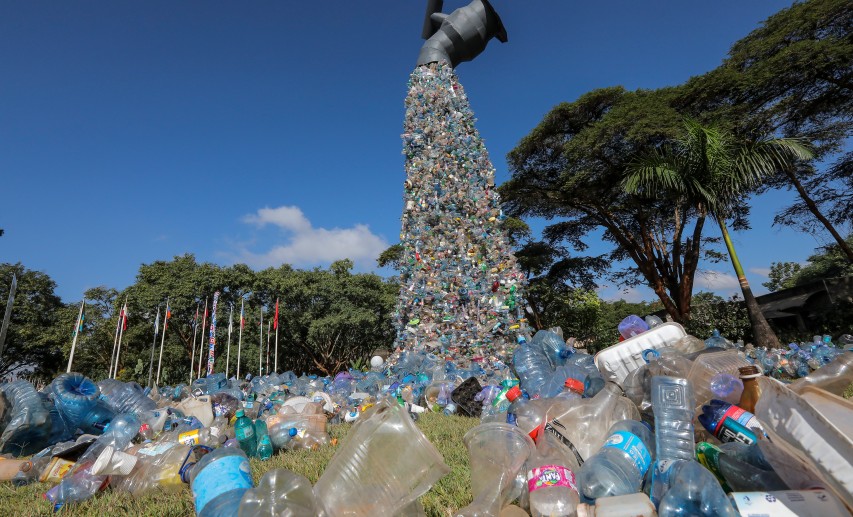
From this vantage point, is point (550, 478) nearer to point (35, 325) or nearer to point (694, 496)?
point (694, 496)

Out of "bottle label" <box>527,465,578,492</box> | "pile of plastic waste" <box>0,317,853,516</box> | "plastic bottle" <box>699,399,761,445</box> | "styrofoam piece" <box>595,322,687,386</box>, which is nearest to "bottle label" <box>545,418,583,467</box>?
"pile of plastic waste" <box>0,317,853,516</box>

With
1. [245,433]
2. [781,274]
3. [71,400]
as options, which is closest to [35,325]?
[71,400]

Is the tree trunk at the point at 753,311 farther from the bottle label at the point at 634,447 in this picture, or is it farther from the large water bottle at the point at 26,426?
→ the large water bottle at the point at 26,426

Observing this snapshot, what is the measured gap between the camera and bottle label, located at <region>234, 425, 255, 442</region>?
305 centimetres

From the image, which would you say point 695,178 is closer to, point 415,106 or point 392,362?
point 415,106

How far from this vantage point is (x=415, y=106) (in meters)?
8.94

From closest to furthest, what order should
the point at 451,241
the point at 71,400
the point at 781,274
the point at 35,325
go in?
the point at 71,400
the point at 451,241
the point at 35,325
the point at 781,274

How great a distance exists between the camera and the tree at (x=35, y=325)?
63.0 feet

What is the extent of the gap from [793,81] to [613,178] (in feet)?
14.6

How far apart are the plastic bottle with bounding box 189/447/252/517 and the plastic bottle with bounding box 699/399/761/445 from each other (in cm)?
207

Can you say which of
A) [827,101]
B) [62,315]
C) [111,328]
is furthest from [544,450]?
[62,315]

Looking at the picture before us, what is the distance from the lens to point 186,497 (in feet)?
7.02

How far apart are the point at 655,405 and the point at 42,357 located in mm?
28154

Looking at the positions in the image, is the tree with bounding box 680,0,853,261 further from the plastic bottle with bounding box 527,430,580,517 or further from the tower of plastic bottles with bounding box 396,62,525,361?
the plastic bottle with bounding box 527,430,580,517
